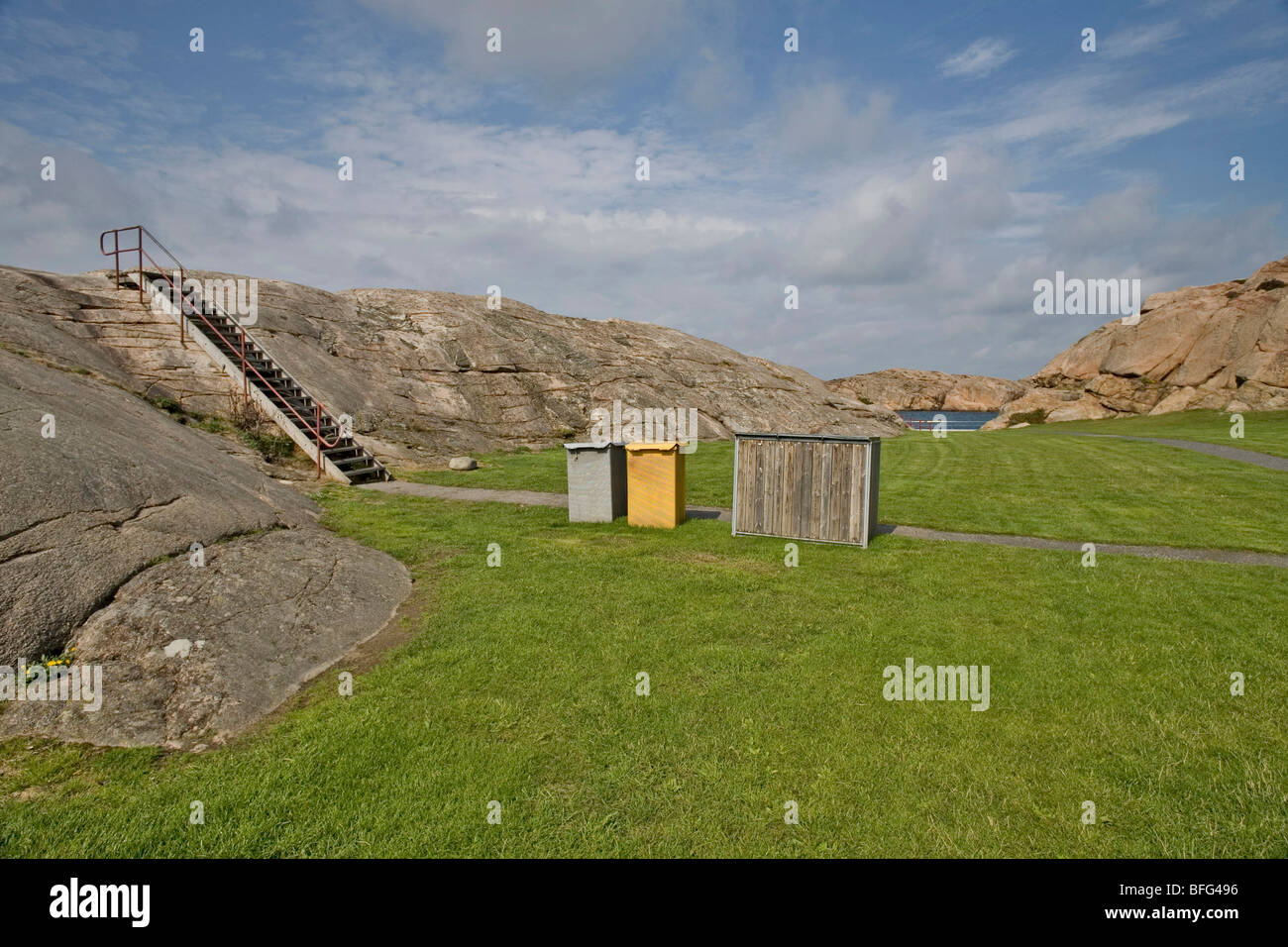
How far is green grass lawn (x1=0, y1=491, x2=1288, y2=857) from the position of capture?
4.37m

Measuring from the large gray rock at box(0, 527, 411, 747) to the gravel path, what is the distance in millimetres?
7745

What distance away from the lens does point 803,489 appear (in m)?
12.9

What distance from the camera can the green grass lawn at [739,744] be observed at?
4.37 metres

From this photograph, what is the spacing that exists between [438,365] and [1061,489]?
25.0 m

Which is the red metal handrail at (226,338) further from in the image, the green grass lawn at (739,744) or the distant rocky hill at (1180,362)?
the distant rocky hill at (1180,362)

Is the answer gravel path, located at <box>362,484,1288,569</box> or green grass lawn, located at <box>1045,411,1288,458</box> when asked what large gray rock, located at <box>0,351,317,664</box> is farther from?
green grass lawn, located at <box>1045,411,1288,458</box>

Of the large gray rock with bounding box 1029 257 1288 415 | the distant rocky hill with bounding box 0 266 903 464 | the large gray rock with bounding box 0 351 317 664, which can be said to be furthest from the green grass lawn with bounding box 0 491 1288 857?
the large gray rock with bounding box 1029 257 1288 415

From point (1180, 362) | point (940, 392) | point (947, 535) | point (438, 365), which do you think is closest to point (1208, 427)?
point (1180, 362)

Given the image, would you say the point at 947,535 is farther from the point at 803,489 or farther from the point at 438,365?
the point at 438,365

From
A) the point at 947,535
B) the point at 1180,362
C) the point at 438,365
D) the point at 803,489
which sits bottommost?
the point at 947,535

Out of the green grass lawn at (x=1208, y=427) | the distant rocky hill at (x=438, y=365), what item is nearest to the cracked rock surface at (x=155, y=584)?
the distant rocky hill at (x=438, y=365)

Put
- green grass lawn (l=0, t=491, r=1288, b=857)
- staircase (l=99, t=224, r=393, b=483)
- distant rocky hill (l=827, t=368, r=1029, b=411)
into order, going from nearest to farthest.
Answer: green grass lawn (l=0, t=491, r=1288, b=857) → staircase (l=99, t=224, r=393, b=483) → distant rocky hill (l=827, t=368, r=1029, b=411)
